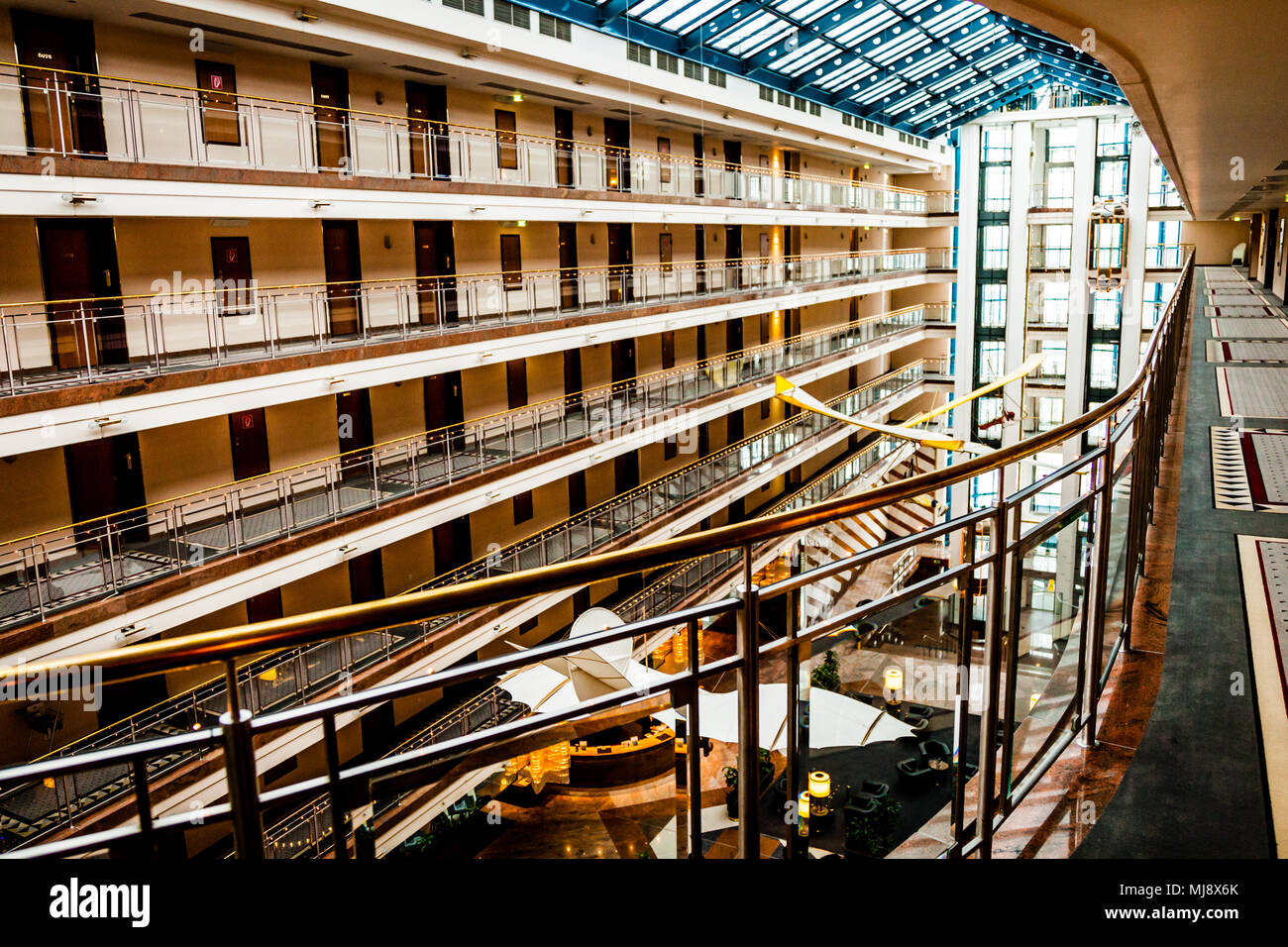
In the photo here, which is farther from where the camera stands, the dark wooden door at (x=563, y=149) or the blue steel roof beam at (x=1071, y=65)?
the blue steel roof beam at (x=1071, y=65)

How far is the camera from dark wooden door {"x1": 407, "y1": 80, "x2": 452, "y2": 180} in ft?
40.0

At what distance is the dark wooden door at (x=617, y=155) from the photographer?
1512cm

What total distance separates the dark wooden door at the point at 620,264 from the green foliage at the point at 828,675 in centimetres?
671

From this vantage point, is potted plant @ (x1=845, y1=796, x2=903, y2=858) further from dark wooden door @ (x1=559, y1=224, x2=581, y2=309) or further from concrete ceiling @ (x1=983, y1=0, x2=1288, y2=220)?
dark wooden door @ (x1=559, y1=224, x2=581, y2=309)

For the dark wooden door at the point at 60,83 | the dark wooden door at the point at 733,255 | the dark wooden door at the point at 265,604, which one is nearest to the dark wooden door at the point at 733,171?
the dark wooden door at the point at 733,255

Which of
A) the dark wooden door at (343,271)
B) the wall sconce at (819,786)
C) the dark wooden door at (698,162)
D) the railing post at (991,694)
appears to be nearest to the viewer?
the railing post at (991,694)

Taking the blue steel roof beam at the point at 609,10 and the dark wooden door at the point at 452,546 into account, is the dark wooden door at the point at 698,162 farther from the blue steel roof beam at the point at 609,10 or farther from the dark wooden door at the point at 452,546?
the dark wooden door at the point at 452,546

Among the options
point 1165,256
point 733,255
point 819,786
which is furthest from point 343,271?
point 1165,256

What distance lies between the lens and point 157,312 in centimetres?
938

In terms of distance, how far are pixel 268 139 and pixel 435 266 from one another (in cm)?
335

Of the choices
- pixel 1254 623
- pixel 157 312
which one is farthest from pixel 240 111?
pixel 1254 623

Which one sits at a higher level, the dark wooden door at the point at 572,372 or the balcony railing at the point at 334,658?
the dark wooden door at the point at 572,372

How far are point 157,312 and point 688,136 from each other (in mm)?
12233
